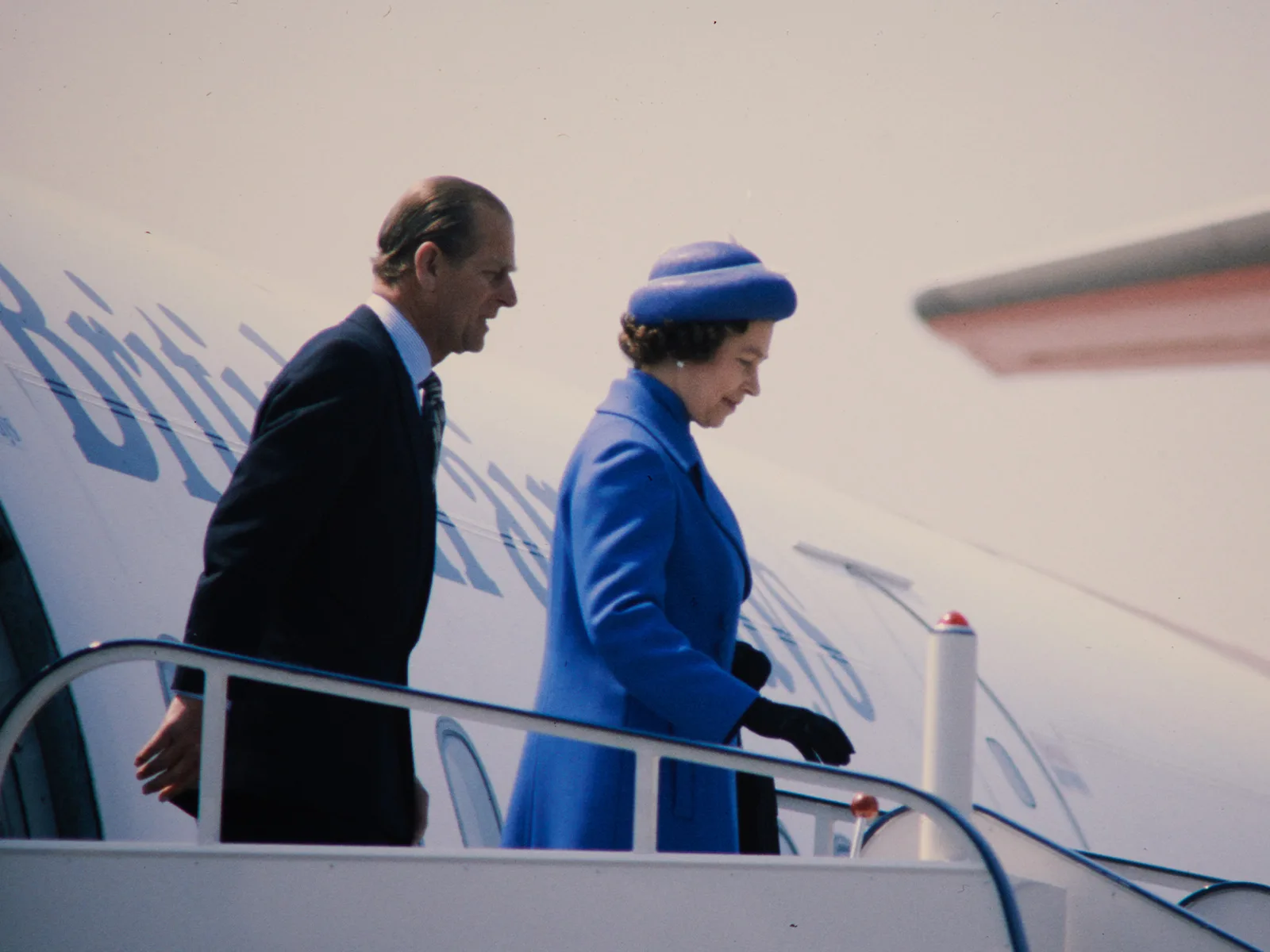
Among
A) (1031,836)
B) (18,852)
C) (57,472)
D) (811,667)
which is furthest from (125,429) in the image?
(811,667)

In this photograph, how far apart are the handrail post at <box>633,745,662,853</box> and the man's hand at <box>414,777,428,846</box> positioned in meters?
0.36

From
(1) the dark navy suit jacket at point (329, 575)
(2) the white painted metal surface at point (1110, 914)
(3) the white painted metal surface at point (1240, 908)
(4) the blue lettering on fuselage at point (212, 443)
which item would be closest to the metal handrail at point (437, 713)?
(1) the dark navy suit jacket at point (329, 575)

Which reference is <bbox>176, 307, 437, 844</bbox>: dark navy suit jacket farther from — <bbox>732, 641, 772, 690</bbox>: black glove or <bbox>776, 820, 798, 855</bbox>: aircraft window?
<bbox>776, 820, 798, 855</bbox>: aircraft window

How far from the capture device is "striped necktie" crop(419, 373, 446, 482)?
6.79 feet

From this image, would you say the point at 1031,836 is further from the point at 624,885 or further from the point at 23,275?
the point at 23,275

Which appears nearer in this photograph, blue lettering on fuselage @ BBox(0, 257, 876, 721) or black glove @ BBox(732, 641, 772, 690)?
black glove @ BBox(732, 641, 772, 690)

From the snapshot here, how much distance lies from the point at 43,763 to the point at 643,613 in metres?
1.24

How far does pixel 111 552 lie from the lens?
270 centimetres

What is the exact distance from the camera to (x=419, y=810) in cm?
202

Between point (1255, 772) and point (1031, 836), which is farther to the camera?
point (1255, 772)

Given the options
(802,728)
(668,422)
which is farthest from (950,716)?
(668,422)

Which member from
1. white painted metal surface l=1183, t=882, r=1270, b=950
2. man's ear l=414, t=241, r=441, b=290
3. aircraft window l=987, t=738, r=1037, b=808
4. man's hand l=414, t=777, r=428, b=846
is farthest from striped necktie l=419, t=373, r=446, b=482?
aircraft window l=987, t=738, r=1037, b=808

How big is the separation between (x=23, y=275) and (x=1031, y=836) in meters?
2.47

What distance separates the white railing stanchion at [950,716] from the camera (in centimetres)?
196
